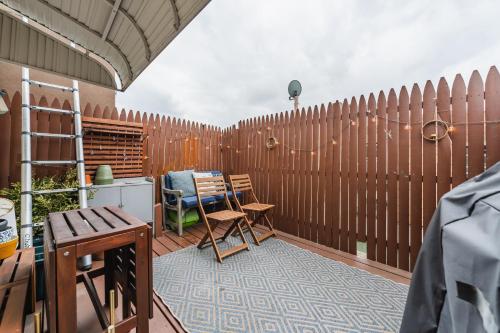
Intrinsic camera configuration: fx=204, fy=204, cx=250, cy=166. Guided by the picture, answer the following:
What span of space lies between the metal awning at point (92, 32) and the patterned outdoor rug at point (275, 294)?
2909mm

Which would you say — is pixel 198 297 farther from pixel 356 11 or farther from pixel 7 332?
pixel 356 11

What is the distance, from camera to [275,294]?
211 centimetres

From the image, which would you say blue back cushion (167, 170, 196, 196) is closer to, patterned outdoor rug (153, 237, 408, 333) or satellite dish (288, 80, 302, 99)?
patterned outdoor rug (153, 237, 408, 333)

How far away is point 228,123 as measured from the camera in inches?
209

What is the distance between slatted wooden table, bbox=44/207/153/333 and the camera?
0.99 meters

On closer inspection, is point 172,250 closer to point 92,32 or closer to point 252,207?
point 252,207

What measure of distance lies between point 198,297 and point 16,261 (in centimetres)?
146

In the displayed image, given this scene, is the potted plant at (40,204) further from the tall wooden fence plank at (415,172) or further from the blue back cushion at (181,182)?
the tall wooden fence plank at (415,172)

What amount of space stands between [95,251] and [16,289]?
69cm

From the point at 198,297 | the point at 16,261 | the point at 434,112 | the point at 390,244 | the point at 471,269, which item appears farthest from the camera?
the point at 390,244

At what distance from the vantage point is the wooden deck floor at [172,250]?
1.58m

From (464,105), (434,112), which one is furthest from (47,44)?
(464,105)

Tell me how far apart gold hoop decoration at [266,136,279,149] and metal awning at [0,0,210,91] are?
2425mm

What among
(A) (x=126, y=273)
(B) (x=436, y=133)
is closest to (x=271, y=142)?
(B) (x=436, y=133)
